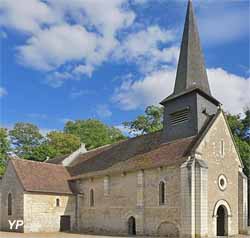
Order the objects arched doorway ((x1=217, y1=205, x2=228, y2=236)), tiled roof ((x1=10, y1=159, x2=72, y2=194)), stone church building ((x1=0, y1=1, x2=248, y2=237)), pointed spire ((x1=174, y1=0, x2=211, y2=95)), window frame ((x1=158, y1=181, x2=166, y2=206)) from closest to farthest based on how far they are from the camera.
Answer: stone church building ((x1=0, y1=1, x2=248, y2=237)) → window frame ((x1=158, y1=181, x2=166, y2=206)) → arched doorway ((x1=217, y1=205, x2=228, y2=236)) → pointed spire ((x1=174, y1=0, x2=211, y2=95)) → tiled roof ((x1=10, y1=159, x2=72, y2=194))

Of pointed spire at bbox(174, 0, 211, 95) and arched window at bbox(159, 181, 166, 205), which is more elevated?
pointed spire at bbox(174, 0, 211, 95)

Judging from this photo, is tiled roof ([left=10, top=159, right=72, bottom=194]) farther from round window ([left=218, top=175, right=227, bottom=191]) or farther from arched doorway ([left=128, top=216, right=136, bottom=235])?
round window ([left=218, top=175, right=227, bottom=191])

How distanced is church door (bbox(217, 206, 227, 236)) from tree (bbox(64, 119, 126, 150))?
34093 mm

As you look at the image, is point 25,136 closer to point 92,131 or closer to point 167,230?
point 92,131

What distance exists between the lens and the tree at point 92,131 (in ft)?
198

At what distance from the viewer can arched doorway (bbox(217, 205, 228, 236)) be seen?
86.4 ft

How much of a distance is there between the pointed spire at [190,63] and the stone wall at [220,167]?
317 centimetres

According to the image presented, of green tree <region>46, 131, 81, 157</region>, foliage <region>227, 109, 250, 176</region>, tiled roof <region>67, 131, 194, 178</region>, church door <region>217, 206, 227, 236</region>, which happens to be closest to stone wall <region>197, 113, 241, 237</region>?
church door <region>217, 206, 227, 236</region>

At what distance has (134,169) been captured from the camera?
27047 mm

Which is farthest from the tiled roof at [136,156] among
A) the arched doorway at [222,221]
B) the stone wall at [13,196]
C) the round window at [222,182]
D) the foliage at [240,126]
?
the foliage at [240,126]

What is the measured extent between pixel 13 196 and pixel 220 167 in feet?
53.8

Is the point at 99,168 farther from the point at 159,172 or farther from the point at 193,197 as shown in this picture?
the point at 193,197

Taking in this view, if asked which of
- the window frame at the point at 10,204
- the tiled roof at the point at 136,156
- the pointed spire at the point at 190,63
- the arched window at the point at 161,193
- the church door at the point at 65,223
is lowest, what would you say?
the church door at the point at 65,223

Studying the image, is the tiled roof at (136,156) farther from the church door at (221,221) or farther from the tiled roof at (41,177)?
the church door at (221,221)
